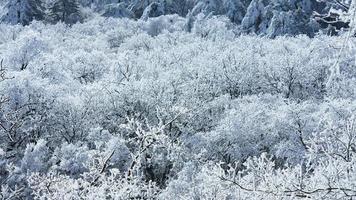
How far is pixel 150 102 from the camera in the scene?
30922mm

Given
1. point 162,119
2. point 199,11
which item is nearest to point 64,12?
point 199,11

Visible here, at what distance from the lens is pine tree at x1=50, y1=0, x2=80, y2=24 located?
78.4 m

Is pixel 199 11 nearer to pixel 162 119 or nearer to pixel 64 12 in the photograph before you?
pixel 64 12

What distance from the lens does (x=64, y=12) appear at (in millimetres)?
79250

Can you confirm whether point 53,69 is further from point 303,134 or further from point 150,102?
point 303,134

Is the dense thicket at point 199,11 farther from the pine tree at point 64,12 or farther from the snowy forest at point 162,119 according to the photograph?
the snowy forest at point 162,119

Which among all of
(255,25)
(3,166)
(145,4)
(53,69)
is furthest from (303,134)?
(145,4)

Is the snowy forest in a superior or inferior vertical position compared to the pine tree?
superior

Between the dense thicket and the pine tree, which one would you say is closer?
the dense thicket

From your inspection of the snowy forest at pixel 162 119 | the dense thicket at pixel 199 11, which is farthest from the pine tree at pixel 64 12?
the snowy forest at pixel 162 119

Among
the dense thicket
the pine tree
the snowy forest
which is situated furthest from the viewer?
the pine tree

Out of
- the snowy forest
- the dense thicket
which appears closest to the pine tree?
the dense thicket

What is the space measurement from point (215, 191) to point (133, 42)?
1846 inches

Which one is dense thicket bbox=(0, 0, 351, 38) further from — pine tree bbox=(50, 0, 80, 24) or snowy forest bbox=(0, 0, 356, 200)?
snowy forest bbox=(0, 0, 356, 200)
